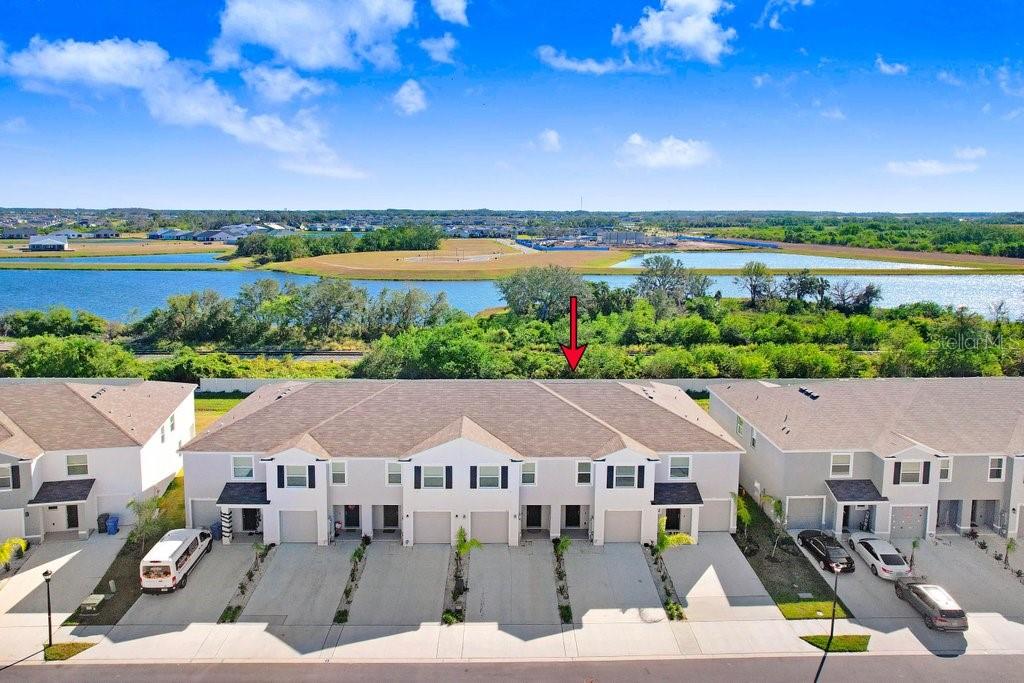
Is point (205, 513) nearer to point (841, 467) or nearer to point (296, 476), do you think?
point (296, 476)

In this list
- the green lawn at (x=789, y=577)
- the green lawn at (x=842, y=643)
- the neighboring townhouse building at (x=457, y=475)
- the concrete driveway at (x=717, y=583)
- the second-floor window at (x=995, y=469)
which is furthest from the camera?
A: the second-floor window at (x=995, y=469)

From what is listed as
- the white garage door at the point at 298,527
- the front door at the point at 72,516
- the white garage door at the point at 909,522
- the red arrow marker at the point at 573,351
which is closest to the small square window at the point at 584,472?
the white garage door at the point at 298,527

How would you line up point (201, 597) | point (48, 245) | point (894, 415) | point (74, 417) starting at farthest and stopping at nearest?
point (48, 245) → point (894, 415) → point (74, 417) → point (201, 597)

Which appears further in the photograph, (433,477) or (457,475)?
(433,477)

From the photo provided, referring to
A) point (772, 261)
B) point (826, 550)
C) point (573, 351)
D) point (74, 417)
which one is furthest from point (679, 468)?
point (772, 261)

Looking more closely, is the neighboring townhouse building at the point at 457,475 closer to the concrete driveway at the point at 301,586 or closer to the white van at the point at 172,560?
the concrete driveway at the point at 301,586

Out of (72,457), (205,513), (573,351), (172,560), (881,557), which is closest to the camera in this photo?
(172,560)

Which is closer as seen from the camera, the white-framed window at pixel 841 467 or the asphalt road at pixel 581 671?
the asphalt road at pixel 581 671

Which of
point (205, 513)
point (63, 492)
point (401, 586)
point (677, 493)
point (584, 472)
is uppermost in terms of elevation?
point (584, 472)
